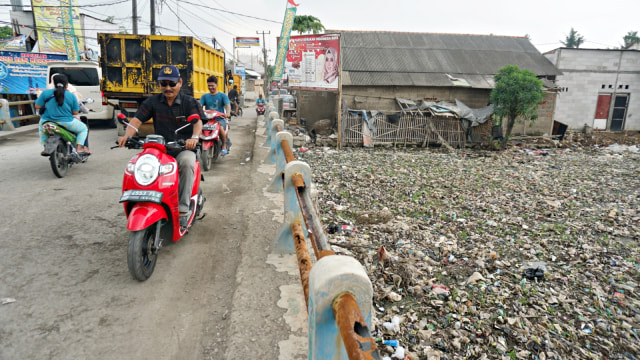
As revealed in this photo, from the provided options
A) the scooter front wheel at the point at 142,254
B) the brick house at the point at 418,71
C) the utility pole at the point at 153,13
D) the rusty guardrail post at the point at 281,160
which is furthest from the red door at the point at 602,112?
the scooter front wheel at the point at 142,254

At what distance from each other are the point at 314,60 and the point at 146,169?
962 cm

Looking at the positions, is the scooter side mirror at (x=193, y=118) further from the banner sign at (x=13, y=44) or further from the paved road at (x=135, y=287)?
the banner sign at (x=13, y=44)

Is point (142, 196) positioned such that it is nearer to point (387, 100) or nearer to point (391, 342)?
point (391, 342)

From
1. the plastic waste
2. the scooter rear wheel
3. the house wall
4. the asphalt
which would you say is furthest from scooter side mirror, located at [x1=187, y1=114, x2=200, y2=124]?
the house wall

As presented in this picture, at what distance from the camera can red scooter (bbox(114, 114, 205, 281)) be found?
2.98m

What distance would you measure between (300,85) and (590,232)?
9618 millimetres

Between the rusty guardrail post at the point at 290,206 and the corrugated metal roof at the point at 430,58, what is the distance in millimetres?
13051

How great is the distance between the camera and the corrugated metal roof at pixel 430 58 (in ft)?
54.2

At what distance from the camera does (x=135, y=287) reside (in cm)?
305

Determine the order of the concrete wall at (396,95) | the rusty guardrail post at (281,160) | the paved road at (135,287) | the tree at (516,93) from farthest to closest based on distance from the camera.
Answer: the concrete wall at (396,95), the tree at (516,93), the rusty guardrail post at (281,160), the paved road at (135,287)

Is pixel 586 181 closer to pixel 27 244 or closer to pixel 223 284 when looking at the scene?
pixel 223 284

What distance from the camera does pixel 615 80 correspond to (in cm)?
2030

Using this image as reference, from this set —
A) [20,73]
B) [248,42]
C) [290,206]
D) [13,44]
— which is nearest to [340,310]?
[290,206]

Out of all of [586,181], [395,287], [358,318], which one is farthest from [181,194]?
[586,181]
